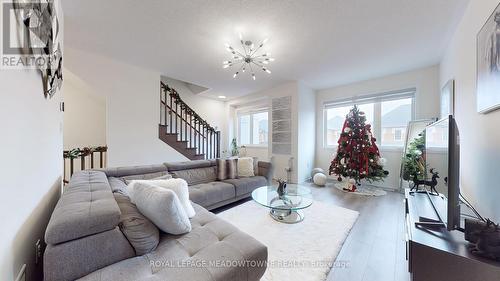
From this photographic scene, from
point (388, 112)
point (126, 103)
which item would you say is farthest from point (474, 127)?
point (126, 103)

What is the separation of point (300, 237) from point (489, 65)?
7.24 feet

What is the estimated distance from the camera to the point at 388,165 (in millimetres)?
4184

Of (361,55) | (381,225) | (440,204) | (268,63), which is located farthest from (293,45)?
(381,225)

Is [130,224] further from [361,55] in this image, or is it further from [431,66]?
[431,66]

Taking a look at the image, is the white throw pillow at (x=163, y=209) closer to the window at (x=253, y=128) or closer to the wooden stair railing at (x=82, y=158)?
the wooden stair railing at (x=82, y=158)

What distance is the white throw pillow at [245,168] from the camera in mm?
3570

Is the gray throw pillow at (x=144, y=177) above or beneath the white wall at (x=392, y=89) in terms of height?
beneath

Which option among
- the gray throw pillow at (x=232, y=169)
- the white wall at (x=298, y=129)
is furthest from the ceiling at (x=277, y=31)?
the gray throw pillow at (x=232, y=169)

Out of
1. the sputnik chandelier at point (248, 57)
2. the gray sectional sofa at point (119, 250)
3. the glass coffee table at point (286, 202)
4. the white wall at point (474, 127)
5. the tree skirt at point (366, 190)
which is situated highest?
the sputnik chandelier at point (248, 57)

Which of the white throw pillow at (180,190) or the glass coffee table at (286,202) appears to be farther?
the glass coffee table at (286,202)

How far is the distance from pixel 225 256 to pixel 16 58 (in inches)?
62.8

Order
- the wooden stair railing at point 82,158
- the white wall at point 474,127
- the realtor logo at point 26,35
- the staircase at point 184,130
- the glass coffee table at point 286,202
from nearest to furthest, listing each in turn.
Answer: the realtor logo at point 26,35, the white wall at point 474,127, the glass coffee table at point 286,202, the wooden stair railing at point 82,158, the staircase at point 184,130

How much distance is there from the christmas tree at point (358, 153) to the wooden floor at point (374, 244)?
0.63 meters

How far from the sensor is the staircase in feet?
14.7
